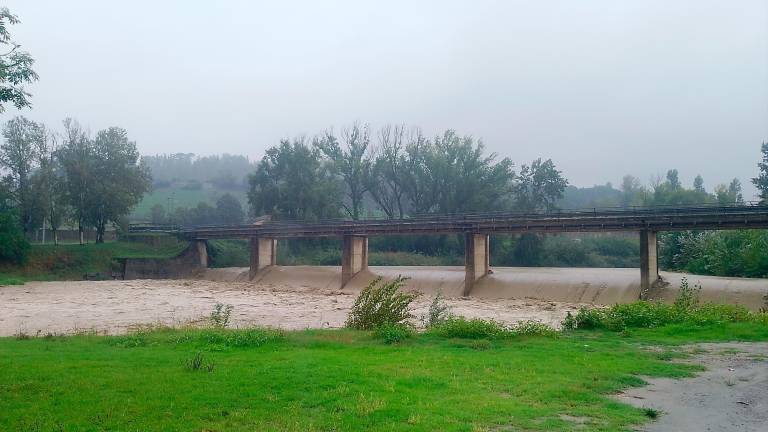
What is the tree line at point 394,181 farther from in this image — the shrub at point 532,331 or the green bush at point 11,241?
the shrub at point 532,331

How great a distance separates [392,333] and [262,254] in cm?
5865

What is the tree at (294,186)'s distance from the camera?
293 ft

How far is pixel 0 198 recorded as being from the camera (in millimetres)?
70750

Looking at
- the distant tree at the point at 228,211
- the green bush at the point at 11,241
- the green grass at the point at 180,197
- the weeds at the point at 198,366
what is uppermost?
the green grass at the point at 180,197

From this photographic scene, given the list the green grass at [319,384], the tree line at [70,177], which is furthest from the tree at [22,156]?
the green grass at [319,384]

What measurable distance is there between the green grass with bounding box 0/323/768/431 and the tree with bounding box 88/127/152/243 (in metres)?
63.4

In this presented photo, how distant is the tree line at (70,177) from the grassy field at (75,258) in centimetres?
396

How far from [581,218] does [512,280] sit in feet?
25.7

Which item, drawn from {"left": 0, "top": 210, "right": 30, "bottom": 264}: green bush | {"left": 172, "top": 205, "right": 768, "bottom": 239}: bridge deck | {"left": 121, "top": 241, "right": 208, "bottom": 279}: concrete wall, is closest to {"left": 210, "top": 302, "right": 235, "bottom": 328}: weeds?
{"left": 172, "top": 205, "right": 768, "bottom": 239}: bridge deck

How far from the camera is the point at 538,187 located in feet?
274

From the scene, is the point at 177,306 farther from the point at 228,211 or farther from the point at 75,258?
the point at 228,211

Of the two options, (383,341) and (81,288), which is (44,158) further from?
(383,341)

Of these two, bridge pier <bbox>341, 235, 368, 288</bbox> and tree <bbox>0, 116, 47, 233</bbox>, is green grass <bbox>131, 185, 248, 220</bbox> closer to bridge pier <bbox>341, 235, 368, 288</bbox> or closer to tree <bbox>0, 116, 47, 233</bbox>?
tree <bbox>0, 116, 47, 233</bbox>

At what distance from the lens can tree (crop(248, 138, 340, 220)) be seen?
89.2 meters
